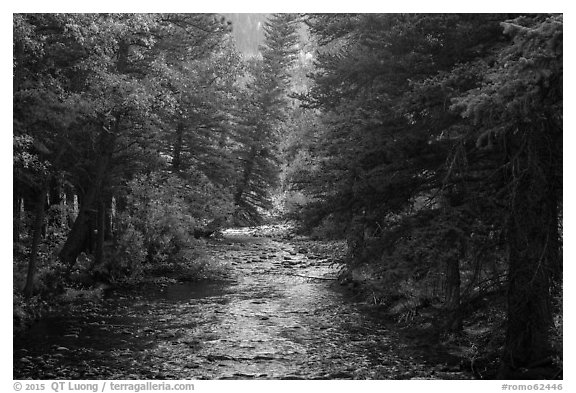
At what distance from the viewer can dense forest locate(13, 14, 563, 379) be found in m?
8.23

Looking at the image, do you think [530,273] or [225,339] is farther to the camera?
[225,339]

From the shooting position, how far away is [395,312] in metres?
14.6

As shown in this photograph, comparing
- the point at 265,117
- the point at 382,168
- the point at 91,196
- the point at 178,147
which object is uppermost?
the point at 265,117

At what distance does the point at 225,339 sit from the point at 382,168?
4933 mm

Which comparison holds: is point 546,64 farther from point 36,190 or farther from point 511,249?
point 36,190

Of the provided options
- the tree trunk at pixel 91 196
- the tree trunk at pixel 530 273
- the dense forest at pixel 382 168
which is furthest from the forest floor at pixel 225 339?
the tree trunk at pixel 91 196

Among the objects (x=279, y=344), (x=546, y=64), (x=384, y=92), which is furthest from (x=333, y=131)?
(x=546, y=64)

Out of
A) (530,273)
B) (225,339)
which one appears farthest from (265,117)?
(530,273)

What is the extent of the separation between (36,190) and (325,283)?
30.4ft

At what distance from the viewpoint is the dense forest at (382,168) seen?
8234mm

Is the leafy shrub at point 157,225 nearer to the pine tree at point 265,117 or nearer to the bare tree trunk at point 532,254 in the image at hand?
the bare tree trunk at point 532,254

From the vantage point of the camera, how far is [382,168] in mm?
10352

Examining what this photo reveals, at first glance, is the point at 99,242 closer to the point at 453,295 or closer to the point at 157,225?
the point at 157,225

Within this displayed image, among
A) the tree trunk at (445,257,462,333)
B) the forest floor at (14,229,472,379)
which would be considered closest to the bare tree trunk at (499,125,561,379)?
the tree trunk at (445,257,462,333)
